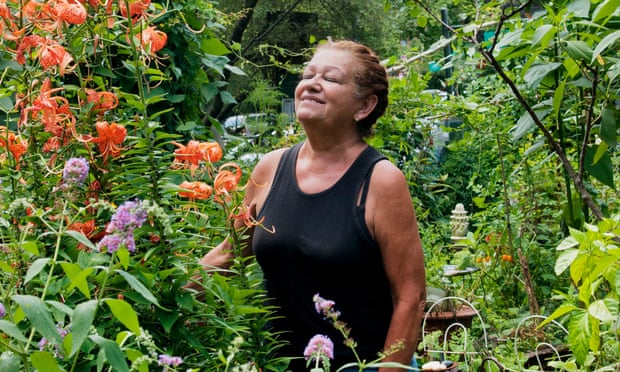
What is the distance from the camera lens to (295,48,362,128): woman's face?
250cm

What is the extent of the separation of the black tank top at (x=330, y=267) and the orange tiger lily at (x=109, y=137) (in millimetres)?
817

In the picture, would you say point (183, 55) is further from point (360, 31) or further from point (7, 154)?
point (360, 31)

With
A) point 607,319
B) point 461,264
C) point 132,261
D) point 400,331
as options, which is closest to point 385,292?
point 400,331

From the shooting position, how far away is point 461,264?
467 centimetres

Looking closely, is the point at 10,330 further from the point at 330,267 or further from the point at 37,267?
the point at 330,267

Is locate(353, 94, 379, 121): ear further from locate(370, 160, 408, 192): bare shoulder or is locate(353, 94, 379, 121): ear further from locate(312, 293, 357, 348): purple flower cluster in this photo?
locate(312, 293, 357, 348): purple flower cluster

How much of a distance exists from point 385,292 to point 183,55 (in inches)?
70.8

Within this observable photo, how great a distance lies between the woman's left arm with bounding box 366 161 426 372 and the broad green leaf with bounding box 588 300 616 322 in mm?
566

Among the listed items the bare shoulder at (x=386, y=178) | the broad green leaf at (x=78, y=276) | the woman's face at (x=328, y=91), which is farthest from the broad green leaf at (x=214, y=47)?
the broad green leaf at (x=78, y=276)

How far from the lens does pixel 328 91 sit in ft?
8.27

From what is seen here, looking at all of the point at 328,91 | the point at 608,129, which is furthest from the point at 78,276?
the point at 608,129

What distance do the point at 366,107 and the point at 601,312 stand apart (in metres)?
0.98

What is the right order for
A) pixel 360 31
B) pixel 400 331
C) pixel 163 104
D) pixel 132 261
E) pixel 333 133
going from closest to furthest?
pixel 132 261, pixel 400 331, pixel 333 133, pixel 163 104, pixel 360 31

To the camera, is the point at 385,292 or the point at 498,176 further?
the point at 498,176
